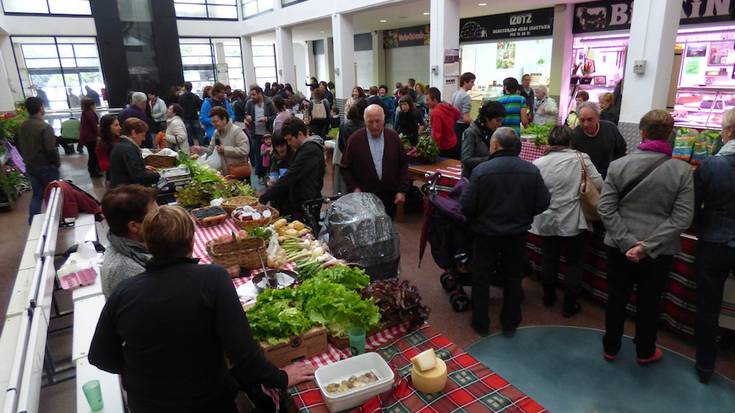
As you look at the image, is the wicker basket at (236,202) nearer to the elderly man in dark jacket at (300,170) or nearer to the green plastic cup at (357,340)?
the elderly man in dark jacket at (300,170)

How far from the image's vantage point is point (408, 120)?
7.44 metres

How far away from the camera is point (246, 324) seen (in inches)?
67.8

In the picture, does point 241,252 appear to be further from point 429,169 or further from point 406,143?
point 406,143

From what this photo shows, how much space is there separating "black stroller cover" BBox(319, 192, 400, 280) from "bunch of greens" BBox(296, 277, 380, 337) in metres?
1.06

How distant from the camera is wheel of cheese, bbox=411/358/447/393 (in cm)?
196

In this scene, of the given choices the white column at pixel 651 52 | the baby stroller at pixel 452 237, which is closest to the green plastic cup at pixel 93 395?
the baby stroller at pixel 452 237

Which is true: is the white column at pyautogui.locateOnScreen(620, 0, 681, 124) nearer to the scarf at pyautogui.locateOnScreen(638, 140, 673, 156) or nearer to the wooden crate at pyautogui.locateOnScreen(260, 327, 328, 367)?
the scarf at pyautogui.locateOnScreen(638, 140, 673, 156)

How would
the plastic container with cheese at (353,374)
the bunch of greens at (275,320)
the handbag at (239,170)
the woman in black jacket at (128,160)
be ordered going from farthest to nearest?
1. the handbag at (239,170)
2. the woman in black jacket at (128,160)
3. the bunch of greens at (275,320)
4. the plastic container with cheese at (353,374)

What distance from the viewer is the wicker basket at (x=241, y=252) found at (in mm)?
3055

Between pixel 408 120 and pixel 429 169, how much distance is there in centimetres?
165

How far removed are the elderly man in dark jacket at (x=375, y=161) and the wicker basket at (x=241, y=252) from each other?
1.47 metres

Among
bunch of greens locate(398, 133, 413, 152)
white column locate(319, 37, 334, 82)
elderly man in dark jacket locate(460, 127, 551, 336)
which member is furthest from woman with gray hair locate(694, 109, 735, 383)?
white column locate(319, 37, 334, 82)

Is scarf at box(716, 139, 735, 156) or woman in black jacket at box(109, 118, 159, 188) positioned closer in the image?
scarf at box(716, 139, 735, 156)

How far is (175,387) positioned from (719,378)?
3481 mm
